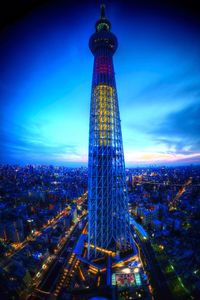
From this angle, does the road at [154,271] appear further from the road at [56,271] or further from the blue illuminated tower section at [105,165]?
the road at [56,271]

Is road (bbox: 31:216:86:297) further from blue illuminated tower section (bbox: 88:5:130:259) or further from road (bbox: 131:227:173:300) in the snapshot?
road (bbox: 131:227:173:300)

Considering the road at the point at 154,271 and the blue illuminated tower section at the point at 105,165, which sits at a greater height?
the blue illuminated tower section at the point at 105,165

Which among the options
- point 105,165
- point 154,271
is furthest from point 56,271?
point 105,165

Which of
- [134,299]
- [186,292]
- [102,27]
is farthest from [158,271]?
[102,27]

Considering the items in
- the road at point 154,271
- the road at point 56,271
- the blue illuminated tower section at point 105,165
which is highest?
the blue illuminated tower section at point 105,165

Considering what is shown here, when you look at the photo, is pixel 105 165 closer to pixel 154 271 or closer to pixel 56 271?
pixel 154 271

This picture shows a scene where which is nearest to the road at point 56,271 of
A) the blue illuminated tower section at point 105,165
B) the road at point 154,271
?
the blue illuminated tower section at point 105,165

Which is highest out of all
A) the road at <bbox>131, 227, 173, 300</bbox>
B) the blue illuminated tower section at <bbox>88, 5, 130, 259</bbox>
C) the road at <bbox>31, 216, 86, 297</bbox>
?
the blue illuminated tower section at <bbox>88, 5, 130, 259</bbox>

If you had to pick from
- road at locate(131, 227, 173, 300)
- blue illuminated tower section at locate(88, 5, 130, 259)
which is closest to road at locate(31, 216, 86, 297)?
blue illuminated tower section at locate(88, 5, 130, 259)
